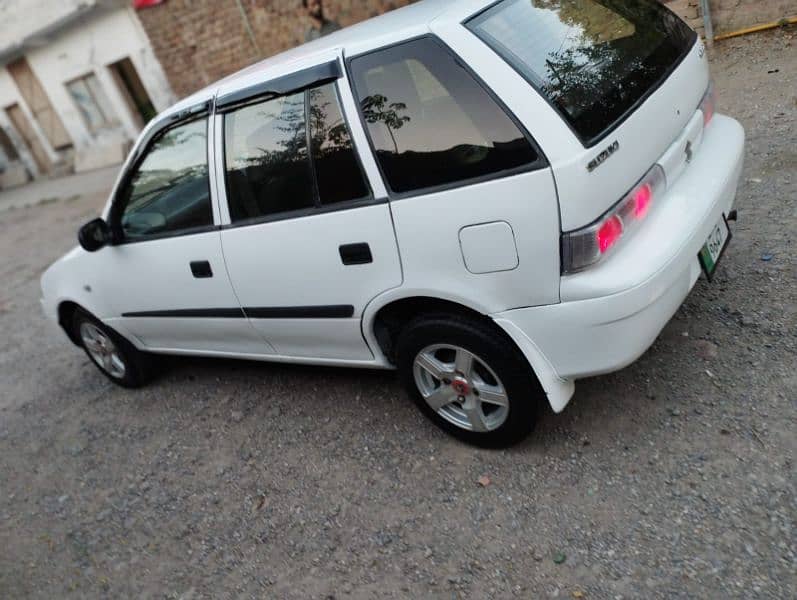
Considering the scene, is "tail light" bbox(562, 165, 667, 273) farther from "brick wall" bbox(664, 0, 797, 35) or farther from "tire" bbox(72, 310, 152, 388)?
"brick wall" bbox(664, 0, 797, 35)

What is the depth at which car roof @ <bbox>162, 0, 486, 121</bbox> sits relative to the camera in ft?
7.93

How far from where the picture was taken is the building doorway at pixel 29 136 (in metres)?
18.8

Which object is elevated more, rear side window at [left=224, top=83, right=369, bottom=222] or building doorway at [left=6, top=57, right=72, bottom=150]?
building doorway at [left=6, top=57, right=72, bottom=150]

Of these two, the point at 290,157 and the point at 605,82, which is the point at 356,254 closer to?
the point at 290,157

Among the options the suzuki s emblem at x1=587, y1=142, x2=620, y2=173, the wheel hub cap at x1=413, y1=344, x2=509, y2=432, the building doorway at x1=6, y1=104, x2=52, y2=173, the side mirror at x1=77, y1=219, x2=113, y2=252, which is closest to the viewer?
the suzuki s emblem at x1=587, y1=142, x2=620, y2=173

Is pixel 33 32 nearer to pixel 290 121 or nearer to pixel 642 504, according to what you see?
pixel 290 121

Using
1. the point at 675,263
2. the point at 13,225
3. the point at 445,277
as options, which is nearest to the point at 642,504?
the point at 675,263

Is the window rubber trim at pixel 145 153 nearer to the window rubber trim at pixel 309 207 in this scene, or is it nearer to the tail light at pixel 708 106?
the window rubber trim at pixel 309 207

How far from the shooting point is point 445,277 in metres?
2.41

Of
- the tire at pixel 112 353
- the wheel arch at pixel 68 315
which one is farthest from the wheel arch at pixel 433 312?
the wheel arch at pixel 68 315

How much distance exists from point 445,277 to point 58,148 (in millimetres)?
19440

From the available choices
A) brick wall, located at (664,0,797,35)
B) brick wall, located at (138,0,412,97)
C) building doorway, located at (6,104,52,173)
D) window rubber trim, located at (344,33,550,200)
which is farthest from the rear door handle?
building doorway, located at (6,104,52,173)

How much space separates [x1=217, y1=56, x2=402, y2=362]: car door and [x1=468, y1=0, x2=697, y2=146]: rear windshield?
27.3 inches

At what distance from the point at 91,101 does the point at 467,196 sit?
17.1 meters
